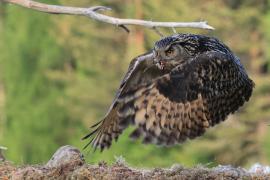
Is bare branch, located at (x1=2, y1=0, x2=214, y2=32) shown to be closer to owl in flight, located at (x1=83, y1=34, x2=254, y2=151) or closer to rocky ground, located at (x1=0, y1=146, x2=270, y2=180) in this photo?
owl in flight, located at (x1=83, y1=34, x2=254, y2=151)

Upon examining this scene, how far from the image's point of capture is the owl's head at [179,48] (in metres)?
6.07

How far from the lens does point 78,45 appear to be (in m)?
25.8

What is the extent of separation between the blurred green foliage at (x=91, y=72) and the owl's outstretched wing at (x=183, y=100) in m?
16.1

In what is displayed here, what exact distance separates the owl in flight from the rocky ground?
276 millimetres

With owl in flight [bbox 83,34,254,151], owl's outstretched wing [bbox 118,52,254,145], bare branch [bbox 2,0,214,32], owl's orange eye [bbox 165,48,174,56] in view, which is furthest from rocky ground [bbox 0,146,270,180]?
bare branch [bbox 2,0,214,32]

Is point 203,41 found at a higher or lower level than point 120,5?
lower

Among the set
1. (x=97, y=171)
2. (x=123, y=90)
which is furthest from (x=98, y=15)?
(x=97, y=171)

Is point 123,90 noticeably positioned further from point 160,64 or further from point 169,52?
point 169,52

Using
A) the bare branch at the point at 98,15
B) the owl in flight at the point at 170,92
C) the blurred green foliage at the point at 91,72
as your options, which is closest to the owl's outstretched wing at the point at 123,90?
the owl in flight at the point at 170,92

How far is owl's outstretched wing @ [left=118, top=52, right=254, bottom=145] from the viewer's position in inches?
236

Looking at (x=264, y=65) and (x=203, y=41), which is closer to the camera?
(x=203, y=41)

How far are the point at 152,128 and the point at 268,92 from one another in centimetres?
1770

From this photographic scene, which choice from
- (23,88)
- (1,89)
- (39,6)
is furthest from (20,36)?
(39,6)

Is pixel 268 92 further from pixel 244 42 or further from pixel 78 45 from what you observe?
pixel 78 45
